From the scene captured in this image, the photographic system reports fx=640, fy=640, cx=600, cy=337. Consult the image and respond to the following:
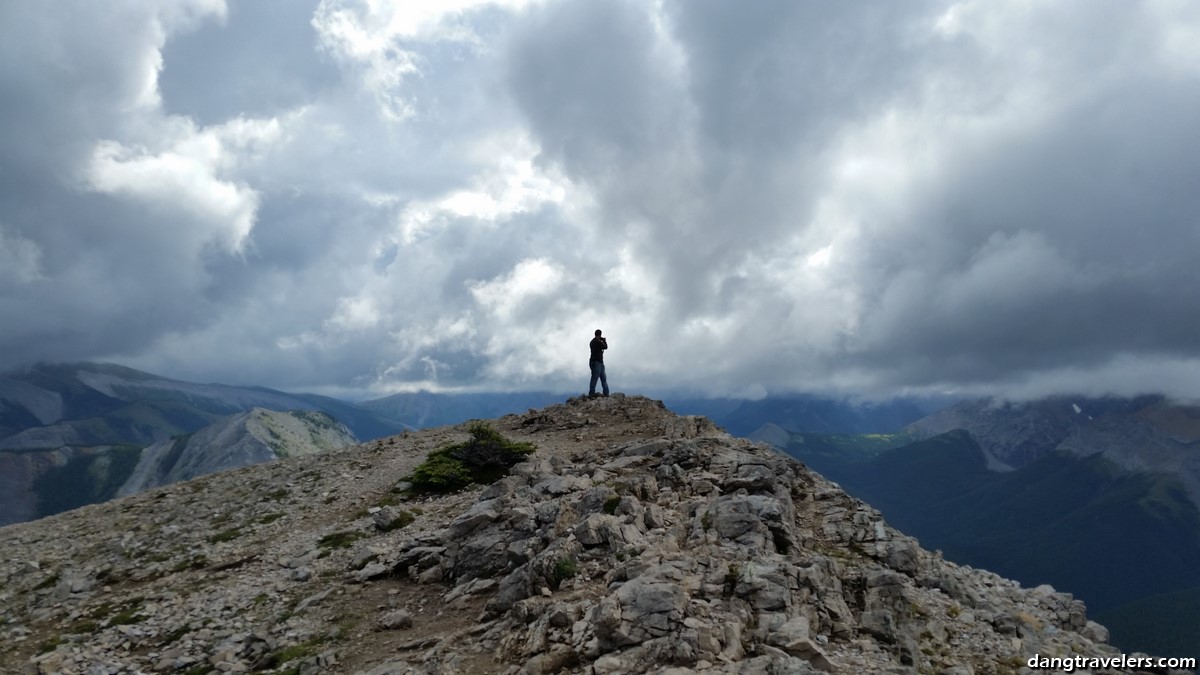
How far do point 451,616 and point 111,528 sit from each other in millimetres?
25906

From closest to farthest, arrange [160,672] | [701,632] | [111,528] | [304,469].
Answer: [701,632] < [160,672] < [111,528] < [304,469]

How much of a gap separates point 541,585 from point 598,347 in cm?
3027

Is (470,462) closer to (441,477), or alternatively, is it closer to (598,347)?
(441,477)

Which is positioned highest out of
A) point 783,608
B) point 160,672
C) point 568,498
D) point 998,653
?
point 568,498

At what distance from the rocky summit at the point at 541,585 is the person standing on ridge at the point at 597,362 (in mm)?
13399

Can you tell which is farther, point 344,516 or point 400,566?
point 344,516

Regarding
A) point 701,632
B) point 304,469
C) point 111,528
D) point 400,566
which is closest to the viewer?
point 701,632

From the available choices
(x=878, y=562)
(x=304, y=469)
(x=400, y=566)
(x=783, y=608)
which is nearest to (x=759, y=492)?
(x=878, y=562)

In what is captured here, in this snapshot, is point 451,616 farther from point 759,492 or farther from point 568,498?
point 759,492

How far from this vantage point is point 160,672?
1958 cm

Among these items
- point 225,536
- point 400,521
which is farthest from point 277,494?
point 400,521

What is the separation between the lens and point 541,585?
1883 cm

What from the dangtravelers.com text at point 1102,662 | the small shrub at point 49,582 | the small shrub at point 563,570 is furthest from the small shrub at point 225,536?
the dangtravelers.com text at point 1102,662

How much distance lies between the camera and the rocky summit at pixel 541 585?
15617mm
